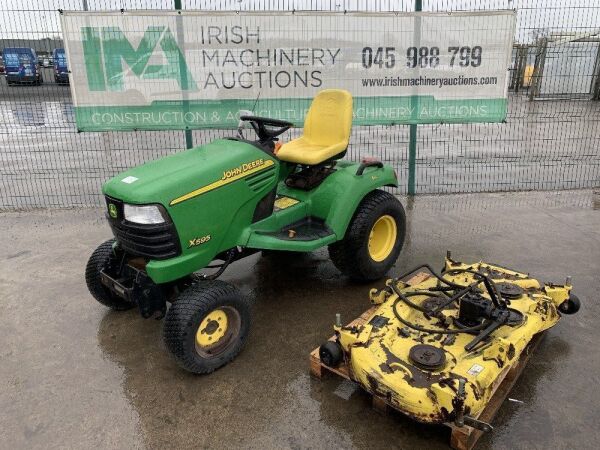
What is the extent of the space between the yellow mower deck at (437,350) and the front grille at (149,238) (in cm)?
110

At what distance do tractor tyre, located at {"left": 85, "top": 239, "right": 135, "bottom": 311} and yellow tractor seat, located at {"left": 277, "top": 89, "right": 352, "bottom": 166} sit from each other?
55.9 inches

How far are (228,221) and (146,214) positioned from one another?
55cm

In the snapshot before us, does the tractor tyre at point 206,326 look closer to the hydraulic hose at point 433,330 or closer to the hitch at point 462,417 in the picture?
the hydraulic hose at point 433,330

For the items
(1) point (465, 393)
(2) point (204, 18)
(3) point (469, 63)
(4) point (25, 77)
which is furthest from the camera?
(4) point (25, 77)

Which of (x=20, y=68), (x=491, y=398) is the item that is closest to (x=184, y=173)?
(x=491, y=398)

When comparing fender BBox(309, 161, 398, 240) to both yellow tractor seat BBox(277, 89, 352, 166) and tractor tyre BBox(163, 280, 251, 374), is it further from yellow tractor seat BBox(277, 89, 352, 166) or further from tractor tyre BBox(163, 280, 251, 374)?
tractor tyre BBox(163, 280, 251, 374)

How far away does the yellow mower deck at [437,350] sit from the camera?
7.69 feet

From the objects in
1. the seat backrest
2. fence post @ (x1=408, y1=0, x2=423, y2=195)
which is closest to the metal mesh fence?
fence post @ (x1=408, y1=0, x2=423, y2=195)

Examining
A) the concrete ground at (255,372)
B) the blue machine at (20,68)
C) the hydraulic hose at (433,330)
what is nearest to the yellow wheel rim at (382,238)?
the concrete ground at (255,372)

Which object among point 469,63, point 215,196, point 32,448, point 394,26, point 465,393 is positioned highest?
point 394,26

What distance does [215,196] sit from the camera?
3.14 m

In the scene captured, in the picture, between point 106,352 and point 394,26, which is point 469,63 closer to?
point 394,26

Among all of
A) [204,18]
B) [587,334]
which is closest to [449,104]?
[204,18]

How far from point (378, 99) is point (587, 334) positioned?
3.38 meters
